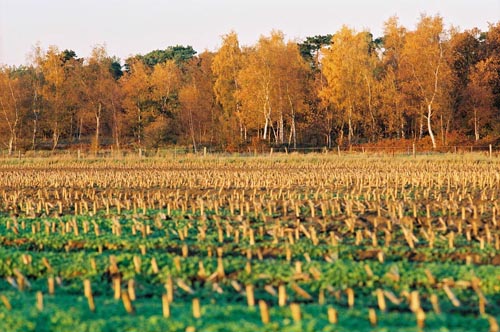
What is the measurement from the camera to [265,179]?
2941cm

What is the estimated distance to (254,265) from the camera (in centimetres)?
1140

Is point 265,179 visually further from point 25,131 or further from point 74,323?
point 25,131

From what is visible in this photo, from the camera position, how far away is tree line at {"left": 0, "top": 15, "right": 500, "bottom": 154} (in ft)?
198

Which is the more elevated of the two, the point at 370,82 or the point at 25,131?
the point at 370,82

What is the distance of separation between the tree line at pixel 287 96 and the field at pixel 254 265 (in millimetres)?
40220

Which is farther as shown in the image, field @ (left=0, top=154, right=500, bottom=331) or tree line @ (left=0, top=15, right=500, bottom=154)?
tree line @ (left=0, top=15, right=500, bottom=154)

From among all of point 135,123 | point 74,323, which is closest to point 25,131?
point 135,123

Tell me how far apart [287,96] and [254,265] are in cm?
5400

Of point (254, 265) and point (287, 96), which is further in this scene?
point (287, 96)

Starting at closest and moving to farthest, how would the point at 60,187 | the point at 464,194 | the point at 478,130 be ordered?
the point at 464,194, the point at 60,187, the point at 478,130

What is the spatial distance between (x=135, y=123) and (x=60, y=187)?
42.9m

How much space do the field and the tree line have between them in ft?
132

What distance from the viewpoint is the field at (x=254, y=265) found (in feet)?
28.5

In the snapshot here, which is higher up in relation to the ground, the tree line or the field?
the tree line
